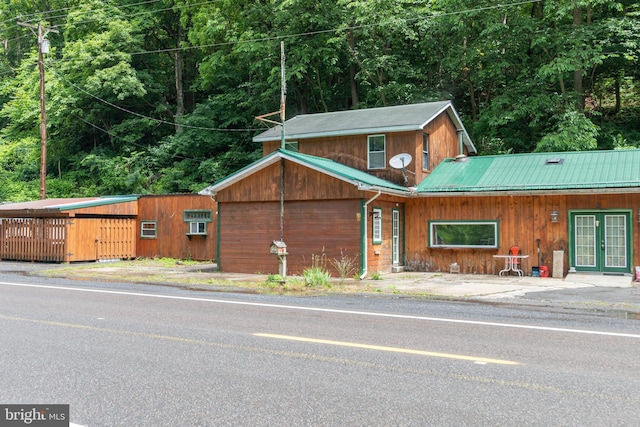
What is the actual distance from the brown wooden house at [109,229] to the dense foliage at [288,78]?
9.06 metres

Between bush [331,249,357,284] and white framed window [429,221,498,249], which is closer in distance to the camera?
bush [331,249,357,284]

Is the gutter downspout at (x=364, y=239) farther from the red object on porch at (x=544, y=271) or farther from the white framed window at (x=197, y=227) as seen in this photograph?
the white framed window at (x=197, y=227)

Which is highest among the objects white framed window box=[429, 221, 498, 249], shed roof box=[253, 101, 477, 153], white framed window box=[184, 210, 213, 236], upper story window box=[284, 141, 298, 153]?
shed roof box=[253, 101, 477, 153]

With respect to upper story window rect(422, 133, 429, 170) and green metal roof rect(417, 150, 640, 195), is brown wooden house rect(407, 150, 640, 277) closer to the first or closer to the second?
green metal roof rect(417, 150, 640, 195)

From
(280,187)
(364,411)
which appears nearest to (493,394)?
(364,411)

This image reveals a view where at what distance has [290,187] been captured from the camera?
61.9ft

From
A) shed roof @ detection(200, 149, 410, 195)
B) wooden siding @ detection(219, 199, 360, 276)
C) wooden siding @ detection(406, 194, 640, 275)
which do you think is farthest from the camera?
wooden siding @ detection(219, 199, 360, 276)

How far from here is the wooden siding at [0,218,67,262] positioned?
955 inches

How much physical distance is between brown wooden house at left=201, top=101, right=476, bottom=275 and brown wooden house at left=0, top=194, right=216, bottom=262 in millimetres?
4702

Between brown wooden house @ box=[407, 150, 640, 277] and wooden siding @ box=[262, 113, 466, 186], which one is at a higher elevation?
wooden siding @ box=[262, 113, 466, 186]

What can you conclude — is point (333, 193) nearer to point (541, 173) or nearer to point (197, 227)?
point (541, 173)

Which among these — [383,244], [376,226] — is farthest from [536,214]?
[376,226]

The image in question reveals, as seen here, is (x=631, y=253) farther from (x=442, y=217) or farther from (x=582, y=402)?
(x=582, y=402)

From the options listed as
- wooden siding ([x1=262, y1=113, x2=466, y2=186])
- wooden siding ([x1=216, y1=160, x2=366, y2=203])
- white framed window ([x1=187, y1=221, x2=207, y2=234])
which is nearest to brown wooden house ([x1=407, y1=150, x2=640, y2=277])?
wooden siding ([x1=262, y1=113, x2=466, y2=186])
